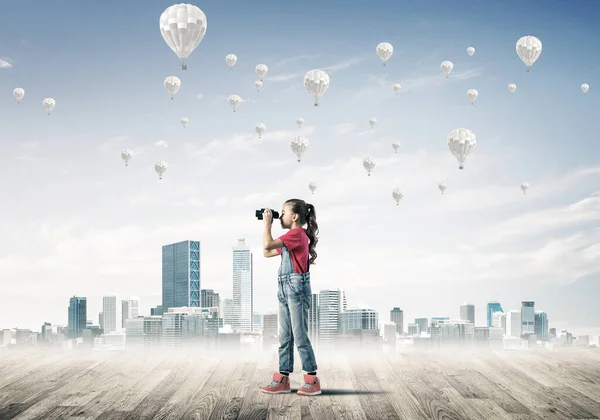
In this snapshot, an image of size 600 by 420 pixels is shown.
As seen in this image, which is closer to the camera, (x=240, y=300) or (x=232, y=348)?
(x=232, y=348)

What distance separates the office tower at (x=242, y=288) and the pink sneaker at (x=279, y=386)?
1183 cm

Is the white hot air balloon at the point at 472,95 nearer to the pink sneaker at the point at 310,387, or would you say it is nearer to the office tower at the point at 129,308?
the office tower at the point at 129,308

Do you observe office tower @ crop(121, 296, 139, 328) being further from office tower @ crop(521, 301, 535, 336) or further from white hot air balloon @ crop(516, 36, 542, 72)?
white hot air balloon @ crop(516, 36, 542, 72)

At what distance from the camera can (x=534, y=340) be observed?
34.1ft

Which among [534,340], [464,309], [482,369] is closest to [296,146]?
[464,309]

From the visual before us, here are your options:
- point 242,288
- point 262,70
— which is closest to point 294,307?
point 262,70

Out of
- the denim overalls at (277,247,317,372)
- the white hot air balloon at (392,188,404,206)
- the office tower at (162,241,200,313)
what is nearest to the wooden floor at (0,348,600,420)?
the denim overalls at (277,247,317,372)

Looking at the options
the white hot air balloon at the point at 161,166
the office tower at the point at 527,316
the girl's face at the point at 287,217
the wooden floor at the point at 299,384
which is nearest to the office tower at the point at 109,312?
the white hot air balloon at the point at 161,166

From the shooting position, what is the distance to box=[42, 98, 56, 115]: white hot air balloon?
Result: 1838cm

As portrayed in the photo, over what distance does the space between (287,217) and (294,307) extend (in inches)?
27.4

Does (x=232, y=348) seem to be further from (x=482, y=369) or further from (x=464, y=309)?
(x=464, y=309)

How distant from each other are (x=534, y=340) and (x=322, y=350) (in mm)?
3013

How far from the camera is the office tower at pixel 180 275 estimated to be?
29.7 meters

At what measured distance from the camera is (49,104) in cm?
1850
